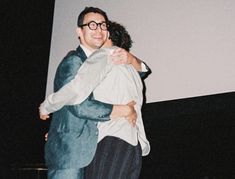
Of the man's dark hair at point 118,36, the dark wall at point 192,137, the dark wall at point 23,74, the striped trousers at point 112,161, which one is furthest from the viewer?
the dark wall at point 23,74

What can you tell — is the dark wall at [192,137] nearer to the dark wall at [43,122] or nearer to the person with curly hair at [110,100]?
the dark wall at [43,122]

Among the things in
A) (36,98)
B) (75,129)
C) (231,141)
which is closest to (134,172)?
(75,129)

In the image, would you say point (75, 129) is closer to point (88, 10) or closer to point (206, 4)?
point (88, 10)

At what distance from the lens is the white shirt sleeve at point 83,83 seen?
103cm

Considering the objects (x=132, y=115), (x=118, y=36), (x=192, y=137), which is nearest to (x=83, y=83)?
(x=132, y=115)

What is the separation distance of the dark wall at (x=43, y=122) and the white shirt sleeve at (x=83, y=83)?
3.31 feet

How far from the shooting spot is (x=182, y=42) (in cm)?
203

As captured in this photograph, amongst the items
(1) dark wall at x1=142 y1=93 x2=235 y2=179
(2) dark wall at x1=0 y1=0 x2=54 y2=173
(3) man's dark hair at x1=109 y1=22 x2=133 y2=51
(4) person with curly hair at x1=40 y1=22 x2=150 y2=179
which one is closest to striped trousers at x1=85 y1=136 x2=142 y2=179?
(4) person with curly hair at x1=40 y1=22 x2=150 y2=179

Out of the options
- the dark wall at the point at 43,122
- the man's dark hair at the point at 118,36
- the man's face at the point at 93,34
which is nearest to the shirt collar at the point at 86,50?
the man's face at the point at 93,34

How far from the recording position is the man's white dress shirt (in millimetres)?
1037

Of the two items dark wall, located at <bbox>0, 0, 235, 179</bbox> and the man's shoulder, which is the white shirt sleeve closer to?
the man's shoulder

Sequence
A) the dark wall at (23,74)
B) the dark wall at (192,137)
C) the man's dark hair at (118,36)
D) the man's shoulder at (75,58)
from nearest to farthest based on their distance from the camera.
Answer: the man's shoulder at (75,58), the man's dark hair at (118,36), the dark wall at (192,137), the dark wall at (23,74)

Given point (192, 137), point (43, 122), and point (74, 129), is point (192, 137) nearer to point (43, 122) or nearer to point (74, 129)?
point (74, 129)

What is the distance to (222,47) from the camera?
6.13 feet
